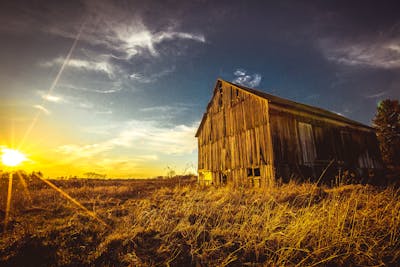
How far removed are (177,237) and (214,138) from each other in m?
13.1

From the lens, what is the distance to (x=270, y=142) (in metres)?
12.3

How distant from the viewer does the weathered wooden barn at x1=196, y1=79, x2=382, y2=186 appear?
497 inches

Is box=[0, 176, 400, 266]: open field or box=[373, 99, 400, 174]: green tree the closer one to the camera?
box=[0, 176, 400, 266]: open field

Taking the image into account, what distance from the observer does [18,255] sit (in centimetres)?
413

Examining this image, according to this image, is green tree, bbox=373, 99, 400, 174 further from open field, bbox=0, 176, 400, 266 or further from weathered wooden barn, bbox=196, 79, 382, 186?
open field, bbox=0, 176, 400, 266

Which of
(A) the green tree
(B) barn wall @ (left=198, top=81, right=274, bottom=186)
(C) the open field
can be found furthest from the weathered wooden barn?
(A) the green tree

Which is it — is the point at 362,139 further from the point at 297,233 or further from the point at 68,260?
the point at 68,260

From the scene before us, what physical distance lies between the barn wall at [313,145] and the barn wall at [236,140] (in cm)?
68

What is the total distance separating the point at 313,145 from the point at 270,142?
158 inches

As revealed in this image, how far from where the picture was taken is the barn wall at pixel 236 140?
41.9ft

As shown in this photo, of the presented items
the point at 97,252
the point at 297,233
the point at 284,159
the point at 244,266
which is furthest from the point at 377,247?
the point at 284,159

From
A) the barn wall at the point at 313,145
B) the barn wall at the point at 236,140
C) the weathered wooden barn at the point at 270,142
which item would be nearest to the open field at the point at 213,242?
the barn wall at the point at 313,145

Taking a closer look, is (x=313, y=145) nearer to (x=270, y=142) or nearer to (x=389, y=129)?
(x=270, y=142)

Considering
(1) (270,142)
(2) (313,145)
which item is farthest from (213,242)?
(2) (313,145)
